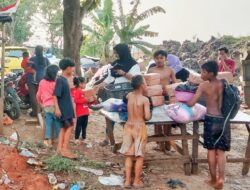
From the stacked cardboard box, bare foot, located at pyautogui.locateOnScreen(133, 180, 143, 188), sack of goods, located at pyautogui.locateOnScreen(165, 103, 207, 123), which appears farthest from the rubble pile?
bare foot, located at pyautogui.locateOnScreen(133, 180, 143, 188)

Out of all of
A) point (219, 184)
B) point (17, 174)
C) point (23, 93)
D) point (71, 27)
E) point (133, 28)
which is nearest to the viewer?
point (17, 174)

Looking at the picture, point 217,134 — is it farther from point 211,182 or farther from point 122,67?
point 122,67

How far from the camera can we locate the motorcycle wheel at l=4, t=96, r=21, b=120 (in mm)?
9203

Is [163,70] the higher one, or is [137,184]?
[163,70]

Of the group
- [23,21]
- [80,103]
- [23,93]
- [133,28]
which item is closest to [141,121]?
[80,103]

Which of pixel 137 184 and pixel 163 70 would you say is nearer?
pixel 137 184

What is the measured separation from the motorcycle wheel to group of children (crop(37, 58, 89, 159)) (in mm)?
1838

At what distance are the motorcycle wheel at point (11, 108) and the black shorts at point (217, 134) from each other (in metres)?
4.86

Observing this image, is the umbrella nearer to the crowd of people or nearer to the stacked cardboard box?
the crowd of people

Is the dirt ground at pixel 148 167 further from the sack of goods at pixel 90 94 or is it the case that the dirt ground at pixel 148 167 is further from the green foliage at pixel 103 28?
the green foliage at pixel 103 28

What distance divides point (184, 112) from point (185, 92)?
297 mm

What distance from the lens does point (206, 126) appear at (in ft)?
19.7

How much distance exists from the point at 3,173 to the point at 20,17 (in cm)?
3121

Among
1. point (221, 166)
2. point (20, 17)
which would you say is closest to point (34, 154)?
point (221, 166)
